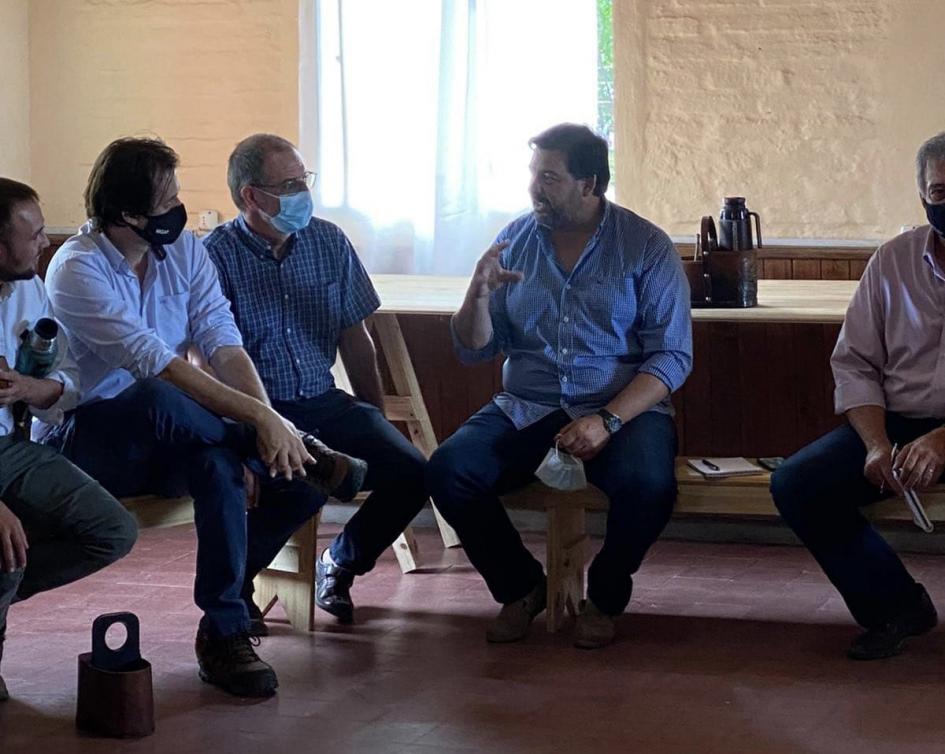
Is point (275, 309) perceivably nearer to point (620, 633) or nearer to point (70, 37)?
point (620, 633)

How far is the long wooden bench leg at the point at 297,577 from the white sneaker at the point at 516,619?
454 mm

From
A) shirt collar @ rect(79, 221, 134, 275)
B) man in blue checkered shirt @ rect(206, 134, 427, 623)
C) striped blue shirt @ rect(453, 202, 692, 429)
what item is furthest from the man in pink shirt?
shirt collar @ rect(79, 221, 134, 275)

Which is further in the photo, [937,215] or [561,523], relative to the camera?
[561,523]

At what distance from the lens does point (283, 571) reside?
396 centimetres

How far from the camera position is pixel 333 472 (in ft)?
11.6

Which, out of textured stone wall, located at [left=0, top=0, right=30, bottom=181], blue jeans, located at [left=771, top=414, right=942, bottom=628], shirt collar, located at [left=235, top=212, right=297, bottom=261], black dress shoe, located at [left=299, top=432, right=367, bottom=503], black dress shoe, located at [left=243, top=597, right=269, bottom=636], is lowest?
black dress shoe, located at [left=243, top=597, right=269, bottom=636]

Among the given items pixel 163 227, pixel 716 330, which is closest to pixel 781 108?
pixel 716 330

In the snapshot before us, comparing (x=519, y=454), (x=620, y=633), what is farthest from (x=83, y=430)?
(x=620, y=633)

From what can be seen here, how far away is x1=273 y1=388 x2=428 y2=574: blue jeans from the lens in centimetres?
392

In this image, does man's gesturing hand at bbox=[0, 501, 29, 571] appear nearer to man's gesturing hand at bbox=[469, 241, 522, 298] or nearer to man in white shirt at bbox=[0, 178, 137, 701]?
man in white shirt at bbox=[0, 178, 137, 701]

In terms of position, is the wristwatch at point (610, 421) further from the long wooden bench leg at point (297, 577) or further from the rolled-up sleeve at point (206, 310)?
the rolled-up sleeve at point (206, 310)

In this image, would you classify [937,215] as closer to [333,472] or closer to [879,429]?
[879,429]

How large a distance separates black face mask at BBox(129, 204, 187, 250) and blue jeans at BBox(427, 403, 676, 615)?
2.72 feet

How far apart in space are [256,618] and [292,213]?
1.00 metres
